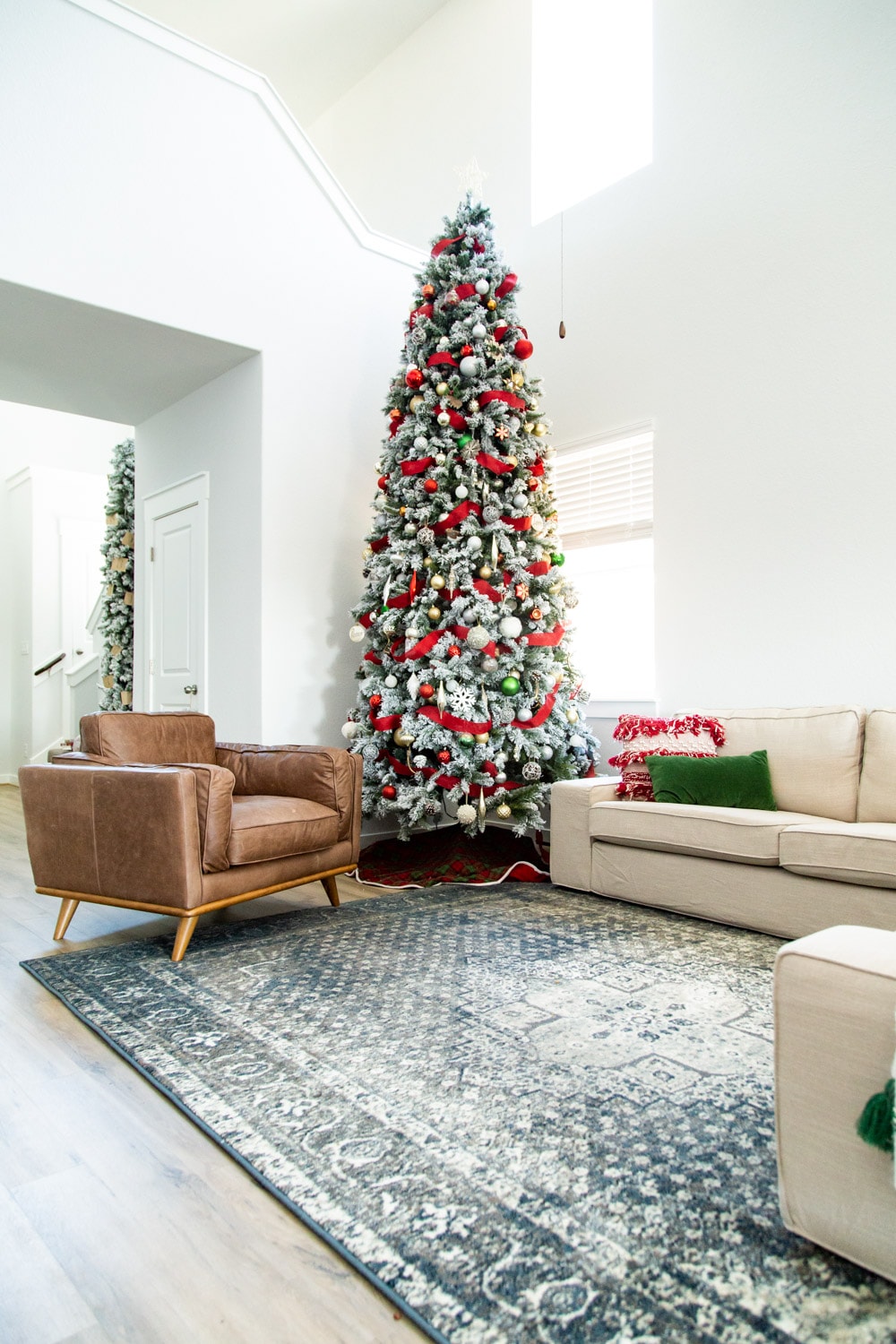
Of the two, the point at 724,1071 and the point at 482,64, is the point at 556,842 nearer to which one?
the point at 724,1071

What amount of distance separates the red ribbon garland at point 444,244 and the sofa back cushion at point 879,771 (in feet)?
9.55

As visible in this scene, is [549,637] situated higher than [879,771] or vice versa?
[549,637]

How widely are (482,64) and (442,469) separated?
3.62 meters

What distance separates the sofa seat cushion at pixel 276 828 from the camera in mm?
3051

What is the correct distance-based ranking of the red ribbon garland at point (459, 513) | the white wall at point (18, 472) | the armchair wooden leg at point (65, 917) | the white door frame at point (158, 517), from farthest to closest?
the white wall at point (18, 472)
the white door frame at point (158, 517)
the red ribbon garland at point (459, 513)
the armchair wooden leg at point (65, 917)

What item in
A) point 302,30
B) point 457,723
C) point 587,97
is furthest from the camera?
point 302,30

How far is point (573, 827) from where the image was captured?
3957 millimetres

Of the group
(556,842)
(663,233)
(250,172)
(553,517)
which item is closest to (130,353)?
(250,172)

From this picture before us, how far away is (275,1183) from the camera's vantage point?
155 cm

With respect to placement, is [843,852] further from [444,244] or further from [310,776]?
[444,244]

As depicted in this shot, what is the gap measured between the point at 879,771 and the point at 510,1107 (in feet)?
7.50

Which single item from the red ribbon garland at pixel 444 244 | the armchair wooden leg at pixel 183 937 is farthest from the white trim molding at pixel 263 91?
the armchair wooden leg at pixel 183 937

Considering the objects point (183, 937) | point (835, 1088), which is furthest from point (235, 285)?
point (835, 1088)

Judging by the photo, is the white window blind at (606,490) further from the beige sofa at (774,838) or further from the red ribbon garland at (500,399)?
the beige sofa at (774,838)
